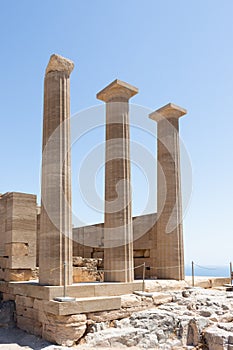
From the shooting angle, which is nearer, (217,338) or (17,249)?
(217,338)

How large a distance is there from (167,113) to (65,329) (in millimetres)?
10769

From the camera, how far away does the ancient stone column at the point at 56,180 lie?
11.6m

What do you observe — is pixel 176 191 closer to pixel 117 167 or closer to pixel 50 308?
pixel 117 167

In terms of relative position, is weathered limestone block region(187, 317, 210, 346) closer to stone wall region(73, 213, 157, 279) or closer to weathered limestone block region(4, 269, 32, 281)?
stone wall region(73, 213, 157, 279)

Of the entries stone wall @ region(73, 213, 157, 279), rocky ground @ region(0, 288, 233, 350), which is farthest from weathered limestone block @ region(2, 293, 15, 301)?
stone wall @ region(73, 213, 157, 279)

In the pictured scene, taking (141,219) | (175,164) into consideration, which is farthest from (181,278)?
(175,164)

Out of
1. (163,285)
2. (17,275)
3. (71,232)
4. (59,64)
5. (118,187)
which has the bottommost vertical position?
(163,285)

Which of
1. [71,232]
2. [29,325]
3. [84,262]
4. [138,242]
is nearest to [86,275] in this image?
[84,262]

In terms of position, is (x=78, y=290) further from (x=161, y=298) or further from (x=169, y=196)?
(x=169, y=196)

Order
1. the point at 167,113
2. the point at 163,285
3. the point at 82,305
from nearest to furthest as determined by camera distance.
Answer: the point at 82,305, the point at 163,285, the point at 167,113

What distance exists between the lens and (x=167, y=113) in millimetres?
17266

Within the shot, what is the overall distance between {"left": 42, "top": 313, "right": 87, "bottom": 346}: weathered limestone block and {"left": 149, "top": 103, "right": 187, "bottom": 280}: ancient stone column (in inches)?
259

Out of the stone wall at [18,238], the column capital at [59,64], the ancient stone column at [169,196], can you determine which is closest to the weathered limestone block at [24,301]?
the stone wall at [18,238]

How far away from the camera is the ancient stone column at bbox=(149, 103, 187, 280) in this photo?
1605 cm
